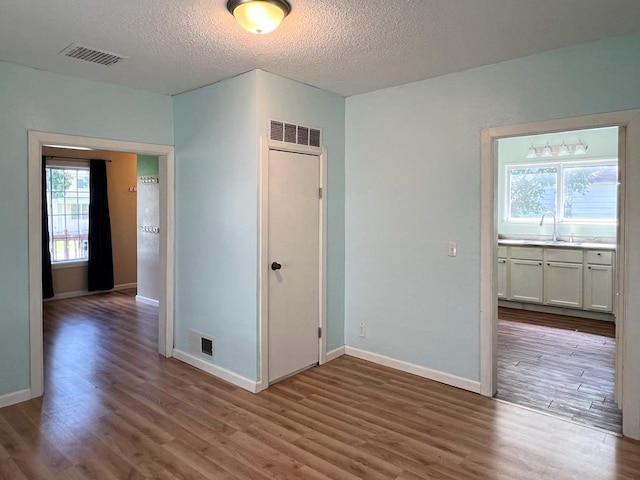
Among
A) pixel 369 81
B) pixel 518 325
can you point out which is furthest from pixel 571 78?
pixel 518 325

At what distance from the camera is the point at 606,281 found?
5301mm

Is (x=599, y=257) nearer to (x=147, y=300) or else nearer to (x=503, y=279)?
(x=503, y=279)

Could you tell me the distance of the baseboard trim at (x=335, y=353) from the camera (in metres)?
4.13

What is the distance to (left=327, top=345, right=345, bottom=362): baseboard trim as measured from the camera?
413 cm

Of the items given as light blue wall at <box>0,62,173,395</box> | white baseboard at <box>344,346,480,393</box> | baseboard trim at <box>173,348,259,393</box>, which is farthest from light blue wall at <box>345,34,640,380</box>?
light blue wall at <box>0,62,173,395</box>

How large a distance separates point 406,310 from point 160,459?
2.24 m

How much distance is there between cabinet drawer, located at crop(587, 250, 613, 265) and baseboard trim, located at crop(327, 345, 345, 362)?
11.1 feet

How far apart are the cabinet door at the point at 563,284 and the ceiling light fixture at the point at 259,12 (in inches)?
192

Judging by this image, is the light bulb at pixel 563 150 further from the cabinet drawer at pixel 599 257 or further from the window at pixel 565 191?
the cabinet drawer at pixel 599 257

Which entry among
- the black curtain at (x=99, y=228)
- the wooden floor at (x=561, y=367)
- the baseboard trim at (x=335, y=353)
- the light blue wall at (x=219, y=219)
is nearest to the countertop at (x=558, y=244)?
the wooden floor at (x=561, y=367)

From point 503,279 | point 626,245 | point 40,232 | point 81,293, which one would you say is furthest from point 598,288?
point 81,293

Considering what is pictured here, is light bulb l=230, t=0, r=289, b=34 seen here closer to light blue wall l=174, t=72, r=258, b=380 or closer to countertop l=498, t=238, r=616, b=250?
light blue wall l=174, t=72, r=258, b=380

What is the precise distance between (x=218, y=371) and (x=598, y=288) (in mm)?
4608

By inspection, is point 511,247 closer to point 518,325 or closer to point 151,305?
point 518,325
